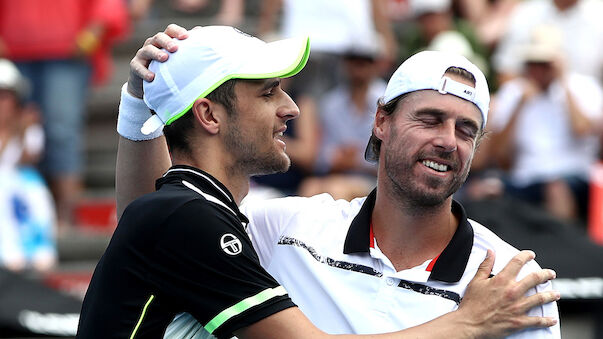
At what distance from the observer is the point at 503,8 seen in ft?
30.4

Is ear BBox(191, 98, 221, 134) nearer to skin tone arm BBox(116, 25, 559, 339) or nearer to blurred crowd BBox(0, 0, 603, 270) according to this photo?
skin tone arm BBox(116, 25, 559, 339)

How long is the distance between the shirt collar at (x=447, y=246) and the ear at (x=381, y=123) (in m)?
0.25

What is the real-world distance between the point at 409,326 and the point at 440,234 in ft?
1.13

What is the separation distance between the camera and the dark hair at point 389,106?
3.39 metres

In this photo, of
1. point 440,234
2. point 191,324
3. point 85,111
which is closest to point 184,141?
point 191,324

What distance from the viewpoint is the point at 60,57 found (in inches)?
323

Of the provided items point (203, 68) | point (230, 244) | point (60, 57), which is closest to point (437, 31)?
point (60, 57)

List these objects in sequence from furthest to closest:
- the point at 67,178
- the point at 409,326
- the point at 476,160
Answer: the point at 67,178
the point at 476,160
the point at 409,326

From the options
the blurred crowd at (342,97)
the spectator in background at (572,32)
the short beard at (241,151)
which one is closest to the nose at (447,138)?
the short beard at (241,151)

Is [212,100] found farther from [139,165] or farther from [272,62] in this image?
[139,165]

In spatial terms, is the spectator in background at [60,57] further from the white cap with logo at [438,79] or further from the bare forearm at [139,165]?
the white cap with logo at [438,79]

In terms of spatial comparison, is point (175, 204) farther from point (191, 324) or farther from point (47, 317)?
point (47, 317)

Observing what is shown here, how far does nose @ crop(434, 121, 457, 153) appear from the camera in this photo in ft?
10.9

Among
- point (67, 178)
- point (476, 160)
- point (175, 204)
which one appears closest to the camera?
point (175, 204)
